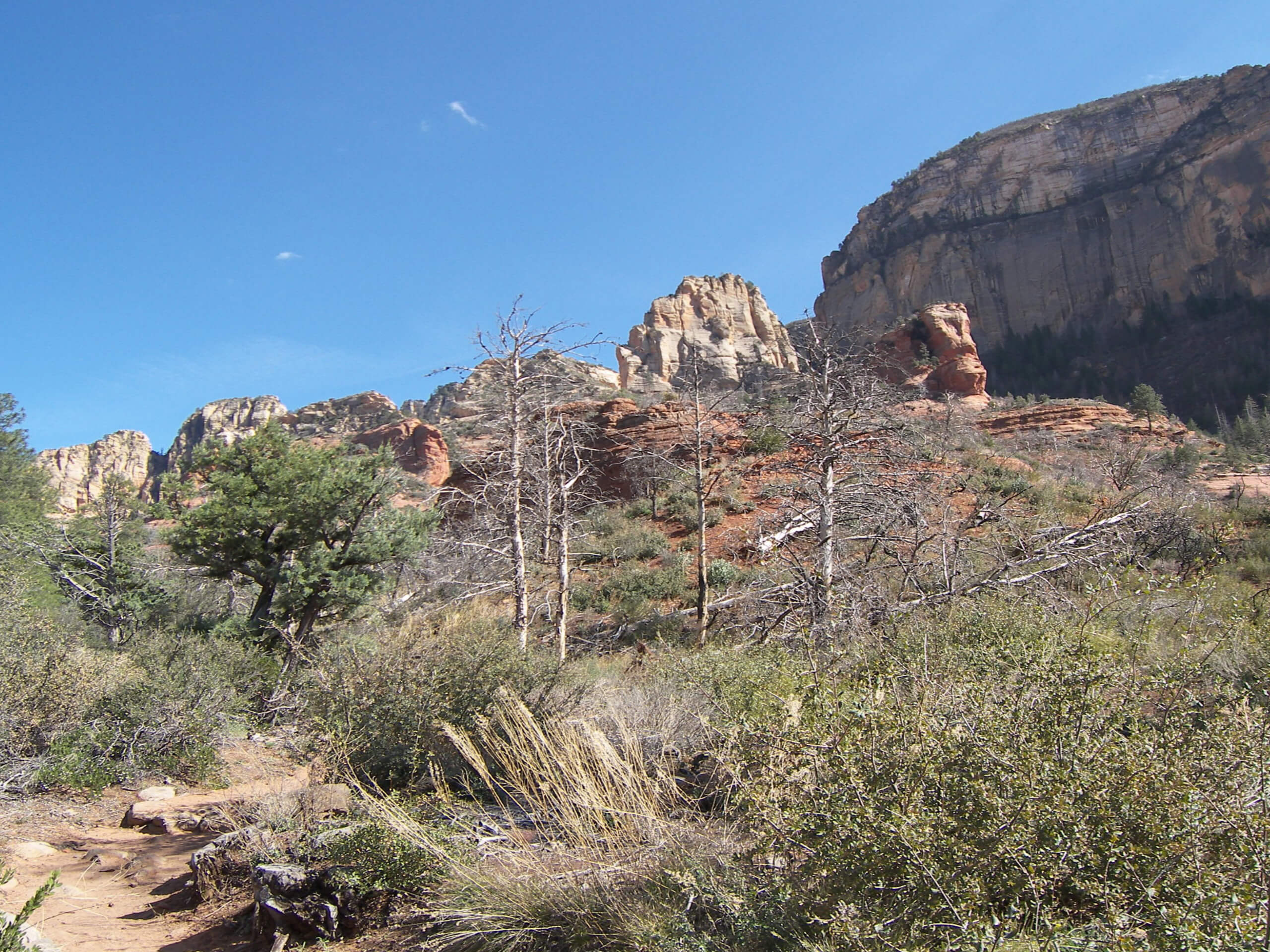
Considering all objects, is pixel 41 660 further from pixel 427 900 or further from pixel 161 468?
pixel 161 468

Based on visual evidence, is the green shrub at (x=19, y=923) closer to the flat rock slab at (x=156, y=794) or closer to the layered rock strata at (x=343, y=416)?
the flat rock slab at (x=156, y=794)

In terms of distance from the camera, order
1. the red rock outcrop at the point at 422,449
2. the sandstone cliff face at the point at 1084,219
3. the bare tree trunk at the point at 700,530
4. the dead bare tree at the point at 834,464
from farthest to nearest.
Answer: the sandstone cliff face at the point at 1084,219 < the red rock outcrop at the point at 422,449 < the bare tree trunk at the point at 700,530 < the dead bare tree at the point at 834,464

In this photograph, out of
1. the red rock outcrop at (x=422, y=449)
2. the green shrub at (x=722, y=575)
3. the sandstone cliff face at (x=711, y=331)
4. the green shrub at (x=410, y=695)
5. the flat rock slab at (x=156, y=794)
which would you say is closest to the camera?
the green shrub at (x=410, y=695)

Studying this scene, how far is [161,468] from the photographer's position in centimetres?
9600

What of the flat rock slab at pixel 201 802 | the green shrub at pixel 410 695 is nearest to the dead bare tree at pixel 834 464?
the green shrub at pixel 410 695

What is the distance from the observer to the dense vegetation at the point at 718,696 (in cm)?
240

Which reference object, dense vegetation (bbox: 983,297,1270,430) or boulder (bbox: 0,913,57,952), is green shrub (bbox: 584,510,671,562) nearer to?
boulder (bbox: 0,913,57,952)

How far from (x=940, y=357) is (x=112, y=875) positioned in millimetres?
Result: 45297

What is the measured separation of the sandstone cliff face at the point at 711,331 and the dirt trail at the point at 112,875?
64868 mm

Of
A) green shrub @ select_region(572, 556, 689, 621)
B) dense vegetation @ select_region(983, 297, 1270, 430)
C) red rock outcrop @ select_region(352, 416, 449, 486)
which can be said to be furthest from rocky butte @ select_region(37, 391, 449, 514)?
dense vegetation @ select_region(983, 297, 1270, 430)

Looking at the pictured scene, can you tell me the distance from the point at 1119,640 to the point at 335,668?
6201mm

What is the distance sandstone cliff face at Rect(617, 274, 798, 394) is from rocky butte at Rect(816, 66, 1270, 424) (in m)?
8.67

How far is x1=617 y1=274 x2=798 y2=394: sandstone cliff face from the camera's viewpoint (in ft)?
244

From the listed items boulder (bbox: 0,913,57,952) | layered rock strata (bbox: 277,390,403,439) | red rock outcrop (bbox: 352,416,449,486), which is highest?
layered rock strata (bbox: 277,390,403,439)
